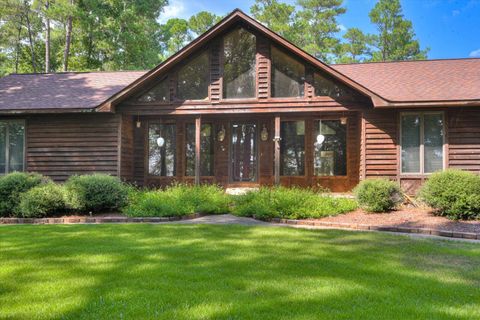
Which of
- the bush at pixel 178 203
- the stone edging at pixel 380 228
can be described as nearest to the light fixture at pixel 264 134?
the bush at pixel 178 203

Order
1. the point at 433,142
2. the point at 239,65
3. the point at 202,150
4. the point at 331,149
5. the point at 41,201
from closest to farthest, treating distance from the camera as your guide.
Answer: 1. the point at 41,201
2. the point at 433,142
3. the point at 239,65
4. the point at 331,149
5. the point at 202,150

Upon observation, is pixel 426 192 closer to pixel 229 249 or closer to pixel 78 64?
pixel 229 249

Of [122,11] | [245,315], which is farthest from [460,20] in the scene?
[245,315]

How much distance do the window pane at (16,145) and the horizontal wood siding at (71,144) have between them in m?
0.33

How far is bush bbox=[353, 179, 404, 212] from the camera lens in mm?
10492

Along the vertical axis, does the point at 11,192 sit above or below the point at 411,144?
below

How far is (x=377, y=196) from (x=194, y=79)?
666cm

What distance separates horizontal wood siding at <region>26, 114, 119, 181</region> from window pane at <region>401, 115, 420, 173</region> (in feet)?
29.4

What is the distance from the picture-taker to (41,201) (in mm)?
10305

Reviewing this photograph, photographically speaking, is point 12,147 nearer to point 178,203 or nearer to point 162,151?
point 162,151

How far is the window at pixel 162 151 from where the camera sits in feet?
48.5

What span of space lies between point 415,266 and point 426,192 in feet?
16.5

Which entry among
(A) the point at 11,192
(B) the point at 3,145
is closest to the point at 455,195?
(A) the point at 11,192

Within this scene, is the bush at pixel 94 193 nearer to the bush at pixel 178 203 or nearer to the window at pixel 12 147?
the bush at pixel 178 203
